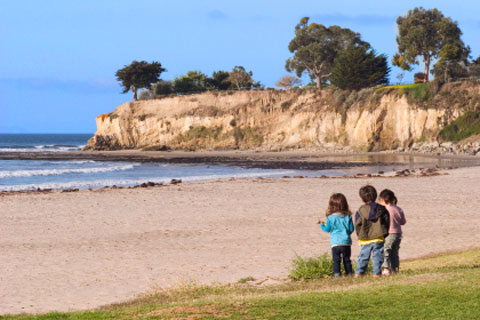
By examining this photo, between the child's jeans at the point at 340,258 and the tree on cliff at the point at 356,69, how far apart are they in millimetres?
64121

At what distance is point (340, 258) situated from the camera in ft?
32.6

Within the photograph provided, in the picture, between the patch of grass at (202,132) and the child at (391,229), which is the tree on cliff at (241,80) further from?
the child at (391,229)

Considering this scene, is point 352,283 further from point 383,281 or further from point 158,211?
point 158,211

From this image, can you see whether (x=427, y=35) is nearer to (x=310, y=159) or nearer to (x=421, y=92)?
(x=421, y=92)

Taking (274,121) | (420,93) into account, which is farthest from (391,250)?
(274,121)

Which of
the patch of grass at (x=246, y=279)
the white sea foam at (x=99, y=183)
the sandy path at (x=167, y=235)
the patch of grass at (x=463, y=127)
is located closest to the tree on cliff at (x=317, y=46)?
the patch of grass at (x=463, y=127)

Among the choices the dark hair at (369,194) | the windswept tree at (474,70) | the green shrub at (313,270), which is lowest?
the green shrub at (313,270)

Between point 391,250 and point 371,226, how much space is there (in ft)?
1.96

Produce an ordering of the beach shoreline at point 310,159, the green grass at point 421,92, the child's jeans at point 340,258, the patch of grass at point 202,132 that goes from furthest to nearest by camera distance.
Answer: the patch of grass at point 202,132 < the green grass at point 421,92 < the beach shoreline at point 310,159 < the child's jeans at point 340,258

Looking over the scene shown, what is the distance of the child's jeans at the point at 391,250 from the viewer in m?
9.66

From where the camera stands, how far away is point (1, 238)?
16.3m

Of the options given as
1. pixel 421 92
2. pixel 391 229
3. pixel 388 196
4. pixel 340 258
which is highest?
pixel 421 92

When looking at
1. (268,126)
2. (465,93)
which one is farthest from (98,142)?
(465,93)

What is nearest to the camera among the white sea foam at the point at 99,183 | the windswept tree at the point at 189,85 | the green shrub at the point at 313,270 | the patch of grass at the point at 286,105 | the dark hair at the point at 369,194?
the dark hair at the point at 369,194
